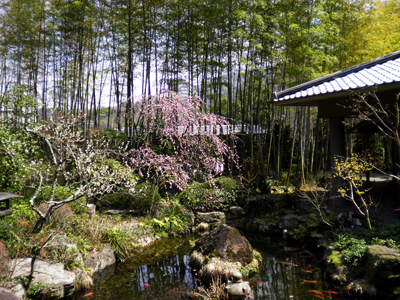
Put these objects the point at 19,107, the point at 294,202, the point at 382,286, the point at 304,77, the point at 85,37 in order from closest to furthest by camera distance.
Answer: the point at 382,286
the point at 19,107
the point at 294,202
the point at 304,77
the point at 85,37

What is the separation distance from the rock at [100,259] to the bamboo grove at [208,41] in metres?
3.01

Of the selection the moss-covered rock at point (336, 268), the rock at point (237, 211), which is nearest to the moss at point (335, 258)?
the moss-covered rock at point (336, 268)

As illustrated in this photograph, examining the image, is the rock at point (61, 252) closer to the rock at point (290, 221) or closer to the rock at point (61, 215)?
the rock at point (61, 215)

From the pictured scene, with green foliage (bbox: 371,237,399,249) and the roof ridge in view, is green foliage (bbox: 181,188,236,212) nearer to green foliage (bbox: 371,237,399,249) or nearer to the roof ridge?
the roof ridge

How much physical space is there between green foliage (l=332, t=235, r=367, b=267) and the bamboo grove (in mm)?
4062

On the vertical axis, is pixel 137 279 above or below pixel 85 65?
below

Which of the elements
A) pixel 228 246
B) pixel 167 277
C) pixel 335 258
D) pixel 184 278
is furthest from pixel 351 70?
pixel 167 277

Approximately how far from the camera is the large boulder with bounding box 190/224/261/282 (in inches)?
164

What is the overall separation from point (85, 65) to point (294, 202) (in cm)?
961

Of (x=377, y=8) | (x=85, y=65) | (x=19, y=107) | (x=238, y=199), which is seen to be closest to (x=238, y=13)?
(x=377, y=8)

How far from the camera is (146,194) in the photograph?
7180 millimetres

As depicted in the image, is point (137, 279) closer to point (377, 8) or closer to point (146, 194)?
point (146, 194)

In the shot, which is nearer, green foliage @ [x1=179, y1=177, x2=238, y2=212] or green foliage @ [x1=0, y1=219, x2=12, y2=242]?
green foliage @ [x1=0, y1=219, x2=12, y2=242]

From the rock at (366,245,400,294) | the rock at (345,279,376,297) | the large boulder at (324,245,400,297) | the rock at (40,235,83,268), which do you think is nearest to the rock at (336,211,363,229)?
the large boulder at (324,245,400,297)
